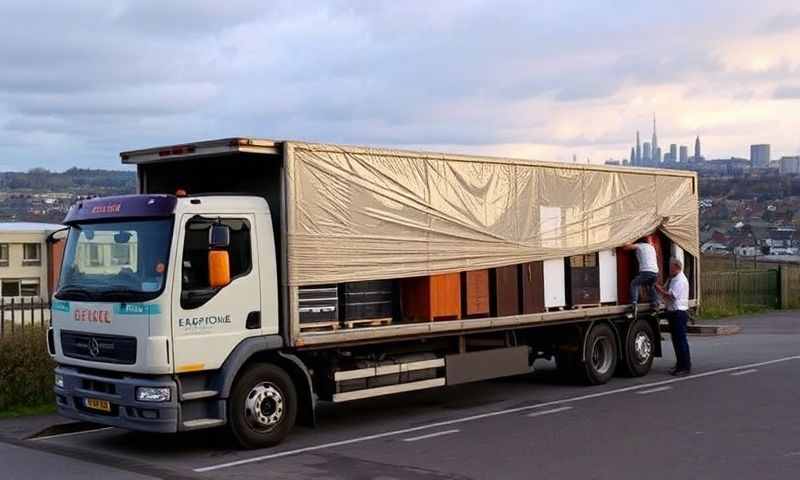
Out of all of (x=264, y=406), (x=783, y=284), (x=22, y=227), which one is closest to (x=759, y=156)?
(x=783, y=284)

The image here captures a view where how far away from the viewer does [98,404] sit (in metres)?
10.7

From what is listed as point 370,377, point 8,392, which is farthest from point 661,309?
point 8,392

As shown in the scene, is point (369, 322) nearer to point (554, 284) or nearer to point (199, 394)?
point (199, 394)

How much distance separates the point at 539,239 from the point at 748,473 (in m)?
5.65

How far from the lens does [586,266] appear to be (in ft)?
51.0

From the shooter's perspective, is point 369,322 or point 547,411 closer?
point 369,322

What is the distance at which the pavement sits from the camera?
32.2 ft

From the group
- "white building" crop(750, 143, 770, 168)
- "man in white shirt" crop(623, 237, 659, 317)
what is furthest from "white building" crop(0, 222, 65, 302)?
"white building" crop(750, 143, 770, 168)

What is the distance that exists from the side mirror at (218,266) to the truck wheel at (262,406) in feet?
3.60

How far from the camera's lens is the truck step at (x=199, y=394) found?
10328mm

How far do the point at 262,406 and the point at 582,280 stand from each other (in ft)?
20.6

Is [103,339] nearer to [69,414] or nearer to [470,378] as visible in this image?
[69,414]

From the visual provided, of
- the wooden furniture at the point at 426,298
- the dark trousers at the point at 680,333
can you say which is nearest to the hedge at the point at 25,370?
the wooden furniture at the point at 426,298

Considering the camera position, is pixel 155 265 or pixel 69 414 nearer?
pixel 155 265
